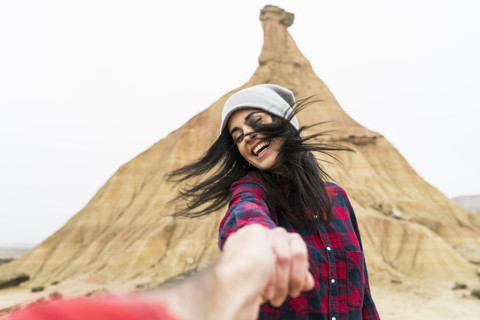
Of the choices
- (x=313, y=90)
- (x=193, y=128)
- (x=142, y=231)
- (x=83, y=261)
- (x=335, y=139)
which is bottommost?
(x=83, y=261)

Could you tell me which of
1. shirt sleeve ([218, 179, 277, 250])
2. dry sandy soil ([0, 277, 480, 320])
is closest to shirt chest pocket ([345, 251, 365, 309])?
shirt sleeve ([218, 179, 277, 250])

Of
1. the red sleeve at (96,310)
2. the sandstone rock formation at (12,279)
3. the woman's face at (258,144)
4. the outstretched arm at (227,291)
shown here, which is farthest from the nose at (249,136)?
the sandstone rock formation at (12,279)

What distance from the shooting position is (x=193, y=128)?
68.6ft

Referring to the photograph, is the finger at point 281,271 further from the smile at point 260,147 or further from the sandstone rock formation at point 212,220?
the sandstone rock formation at point 212,220

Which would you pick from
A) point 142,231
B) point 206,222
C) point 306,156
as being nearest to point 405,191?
point 206,222

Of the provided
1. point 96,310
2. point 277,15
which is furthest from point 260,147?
point 277,15

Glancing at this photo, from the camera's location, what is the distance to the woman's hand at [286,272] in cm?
80

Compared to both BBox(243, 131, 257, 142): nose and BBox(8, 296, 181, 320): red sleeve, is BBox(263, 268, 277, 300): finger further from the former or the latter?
BBox(243, 131, 257, 142): nose

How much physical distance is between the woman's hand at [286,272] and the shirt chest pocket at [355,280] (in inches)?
39.7

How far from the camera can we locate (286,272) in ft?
2.69

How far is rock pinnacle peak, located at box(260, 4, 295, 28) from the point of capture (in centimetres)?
2575

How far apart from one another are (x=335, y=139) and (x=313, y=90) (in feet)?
15.1

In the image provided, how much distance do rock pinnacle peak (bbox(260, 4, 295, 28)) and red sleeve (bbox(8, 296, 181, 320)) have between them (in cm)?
2709

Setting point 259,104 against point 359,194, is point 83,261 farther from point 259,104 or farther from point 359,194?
point 259,104
